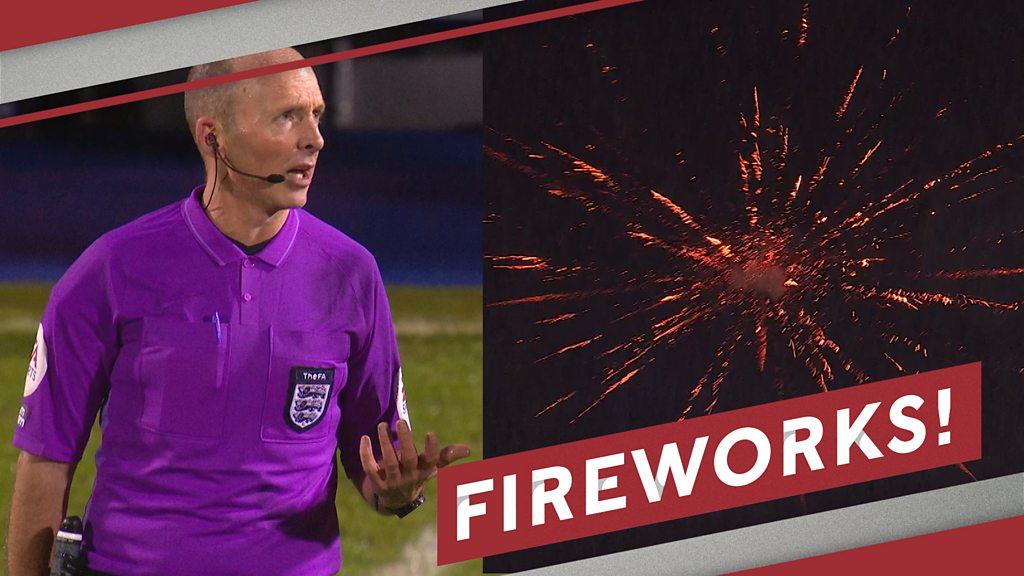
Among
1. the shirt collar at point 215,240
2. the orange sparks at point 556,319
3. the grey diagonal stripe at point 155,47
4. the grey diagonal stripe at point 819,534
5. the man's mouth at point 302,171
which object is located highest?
the grey diagonal stripe at point 155,47

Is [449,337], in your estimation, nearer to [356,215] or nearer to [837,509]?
[356,215]

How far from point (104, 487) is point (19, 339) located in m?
0.42

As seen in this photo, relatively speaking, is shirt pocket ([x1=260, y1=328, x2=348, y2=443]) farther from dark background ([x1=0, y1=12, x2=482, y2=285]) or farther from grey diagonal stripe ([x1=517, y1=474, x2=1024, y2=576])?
grey diagonal stripe ([x1=517, y1=474, x2=1024, y2=576])

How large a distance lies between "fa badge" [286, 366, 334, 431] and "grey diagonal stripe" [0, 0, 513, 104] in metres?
0.79

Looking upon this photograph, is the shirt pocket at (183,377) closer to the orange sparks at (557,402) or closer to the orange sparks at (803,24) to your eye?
the orange sparks at (557,402)

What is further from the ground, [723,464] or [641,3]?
[641,3]

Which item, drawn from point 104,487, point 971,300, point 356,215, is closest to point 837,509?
point 971,300

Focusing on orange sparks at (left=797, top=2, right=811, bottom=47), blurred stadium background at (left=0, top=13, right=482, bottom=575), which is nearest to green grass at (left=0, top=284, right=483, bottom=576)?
blurred stadium background at (left=0, top=13, right=482, bottom=575)

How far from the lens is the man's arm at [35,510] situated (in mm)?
4652

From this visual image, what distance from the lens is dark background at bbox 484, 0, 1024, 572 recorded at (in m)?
5.17

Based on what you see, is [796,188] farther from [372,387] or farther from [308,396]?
[308,396]

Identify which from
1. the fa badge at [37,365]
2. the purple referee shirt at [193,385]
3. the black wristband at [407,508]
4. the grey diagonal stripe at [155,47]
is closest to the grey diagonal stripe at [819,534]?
the black wristband at [407,508]

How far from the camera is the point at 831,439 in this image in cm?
572

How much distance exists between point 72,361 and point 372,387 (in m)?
0.75
